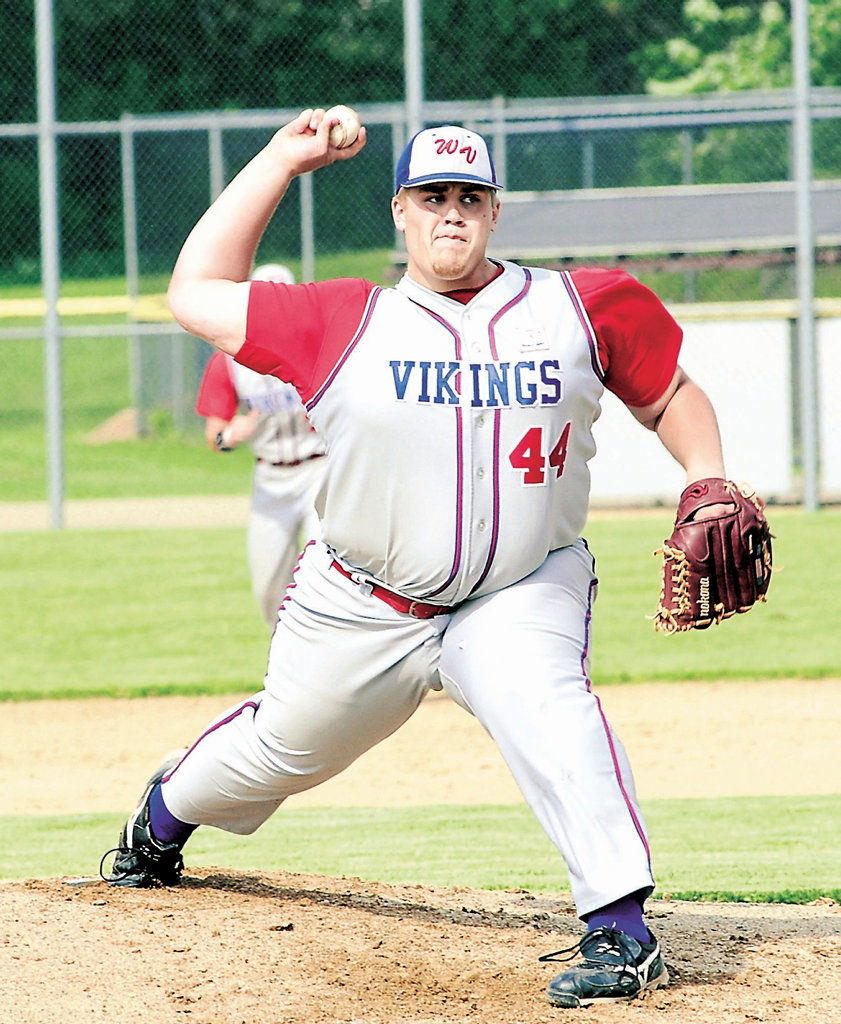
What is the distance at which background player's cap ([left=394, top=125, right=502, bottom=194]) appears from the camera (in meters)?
3.42

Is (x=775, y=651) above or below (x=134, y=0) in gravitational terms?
below

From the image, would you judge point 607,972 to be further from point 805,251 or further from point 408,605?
point 805,251

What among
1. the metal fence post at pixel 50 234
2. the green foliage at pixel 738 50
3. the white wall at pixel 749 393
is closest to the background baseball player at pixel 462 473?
the metal fence post at pixel 50 234

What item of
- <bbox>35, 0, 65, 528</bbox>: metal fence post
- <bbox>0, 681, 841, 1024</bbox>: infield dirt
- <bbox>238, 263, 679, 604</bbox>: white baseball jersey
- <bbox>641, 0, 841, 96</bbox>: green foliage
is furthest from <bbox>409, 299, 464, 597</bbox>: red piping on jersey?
<bbox>641, 0, 841, 96</bbox>: green foliage

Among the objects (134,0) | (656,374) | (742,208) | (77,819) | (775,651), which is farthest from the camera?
(134,0)

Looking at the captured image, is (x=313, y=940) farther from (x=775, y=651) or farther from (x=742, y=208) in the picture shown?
(x=742, y=208)

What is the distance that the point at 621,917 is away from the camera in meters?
3.27

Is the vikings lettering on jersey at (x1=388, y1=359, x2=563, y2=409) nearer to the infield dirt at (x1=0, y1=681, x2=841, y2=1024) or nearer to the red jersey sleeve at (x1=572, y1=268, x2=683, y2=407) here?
the red jersey sleeve at (x1=572, y1=268, x2=683, y2=407)

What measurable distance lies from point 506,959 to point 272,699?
78 centimetres

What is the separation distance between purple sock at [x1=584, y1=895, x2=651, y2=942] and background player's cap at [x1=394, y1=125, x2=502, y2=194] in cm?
153

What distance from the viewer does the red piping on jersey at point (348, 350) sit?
11.0 ft

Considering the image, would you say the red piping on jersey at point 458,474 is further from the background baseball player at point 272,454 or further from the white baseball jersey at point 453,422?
the background baseball player at point 272,454

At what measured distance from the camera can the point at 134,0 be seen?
24562mm

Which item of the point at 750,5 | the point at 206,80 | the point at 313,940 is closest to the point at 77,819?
the point at 313,940
